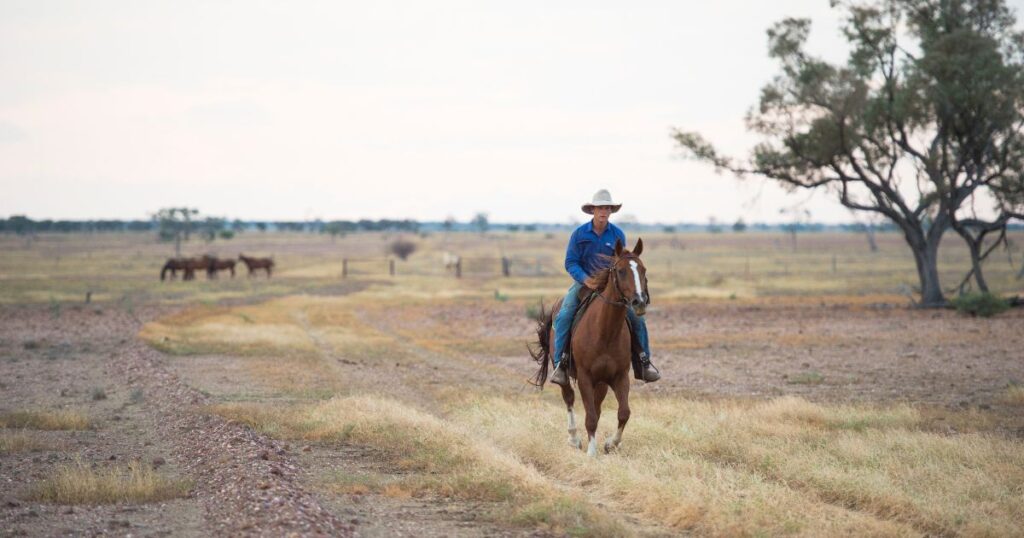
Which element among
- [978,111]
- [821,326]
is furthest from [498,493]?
[978,111]

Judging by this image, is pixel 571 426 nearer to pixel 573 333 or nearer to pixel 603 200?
pixel 573 333

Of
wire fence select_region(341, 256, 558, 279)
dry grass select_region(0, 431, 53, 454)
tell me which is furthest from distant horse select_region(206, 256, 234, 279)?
dry grass select_region(0, 431, 53, 454)

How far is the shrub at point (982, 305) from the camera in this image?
109 ft

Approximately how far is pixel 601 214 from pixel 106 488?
624 cm

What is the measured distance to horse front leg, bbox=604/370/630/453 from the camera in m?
10.9

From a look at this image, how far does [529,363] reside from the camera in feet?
75.3

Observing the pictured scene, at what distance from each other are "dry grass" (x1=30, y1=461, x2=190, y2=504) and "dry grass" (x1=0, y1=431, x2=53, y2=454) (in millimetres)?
2068

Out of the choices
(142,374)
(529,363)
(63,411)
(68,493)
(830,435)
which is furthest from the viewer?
(529,363)

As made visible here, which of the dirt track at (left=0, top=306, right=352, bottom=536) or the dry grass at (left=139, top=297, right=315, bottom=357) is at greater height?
the dirt track at (left=0, top=306, right=352, bottom=536)

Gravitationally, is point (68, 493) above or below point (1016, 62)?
below

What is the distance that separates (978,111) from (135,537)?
34751 millimetres

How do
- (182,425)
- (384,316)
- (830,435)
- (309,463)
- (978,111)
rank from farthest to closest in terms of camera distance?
Result: (384,316)
(978,111)
(182,425)
(830,435)
(309,463)

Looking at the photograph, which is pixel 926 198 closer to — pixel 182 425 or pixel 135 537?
pixel 182 425

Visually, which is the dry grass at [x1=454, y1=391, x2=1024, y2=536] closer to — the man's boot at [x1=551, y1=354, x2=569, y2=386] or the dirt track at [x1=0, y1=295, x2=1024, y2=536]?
the man's boot at [x1=551, y1=354, x2=569, y2=386]
